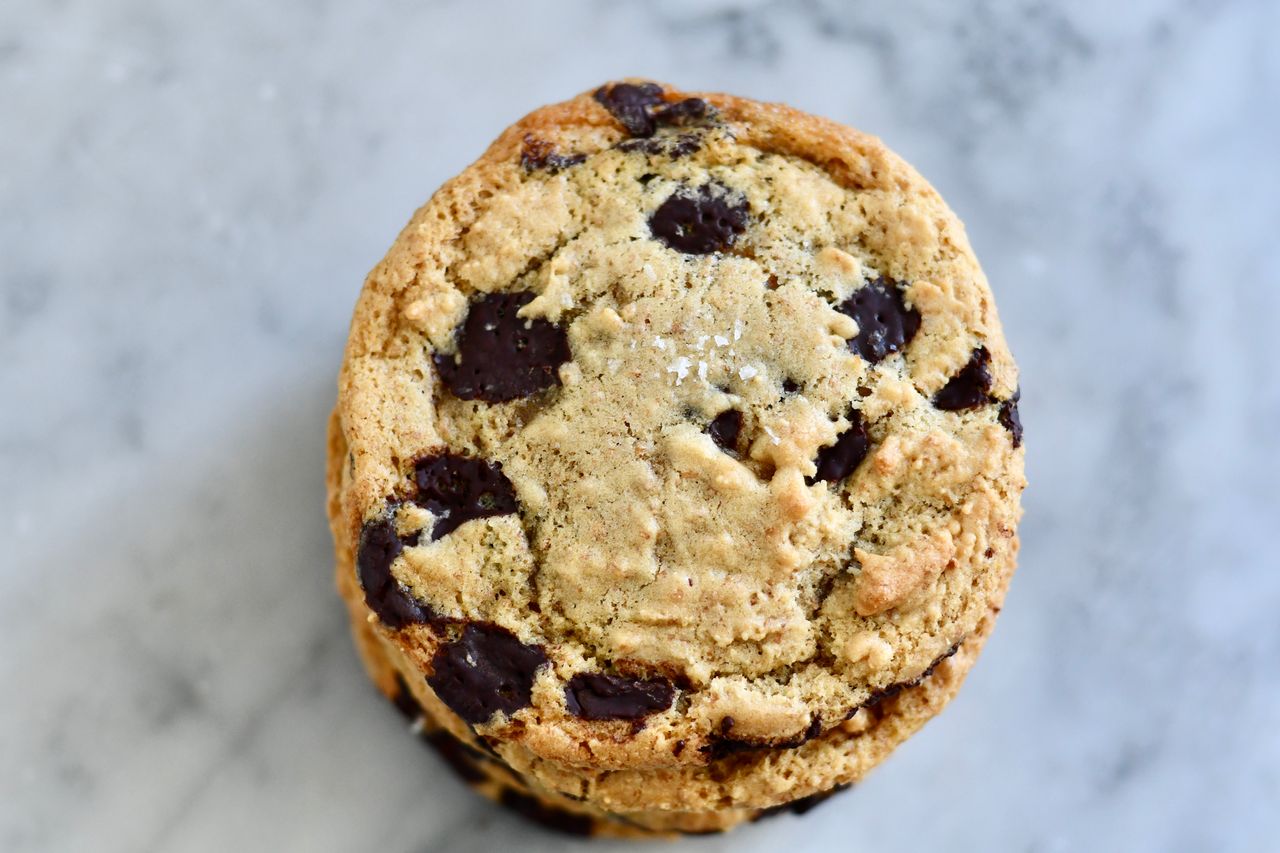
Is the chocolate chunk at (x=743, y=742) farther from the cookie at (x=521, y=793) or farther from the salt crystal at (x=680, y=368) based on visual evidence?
the salt crystal at (x=680, y=368)

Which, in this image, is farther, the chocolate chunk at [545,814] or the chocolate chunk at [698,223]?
the chocolate chunk at [545,814]

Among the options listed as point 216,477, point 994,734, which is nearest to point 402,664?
point 216,477

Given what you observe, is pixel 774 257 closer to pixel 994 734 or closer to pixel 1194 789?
pixel 994 734

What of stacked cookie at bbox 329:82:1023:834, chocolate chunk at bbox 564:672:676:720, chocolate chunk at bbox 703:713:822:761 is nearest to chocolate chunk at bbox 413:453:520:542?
stacked cookie at bbox 329:82:1023:834

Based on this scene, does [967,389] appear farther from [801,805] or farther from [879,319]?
[801,805]

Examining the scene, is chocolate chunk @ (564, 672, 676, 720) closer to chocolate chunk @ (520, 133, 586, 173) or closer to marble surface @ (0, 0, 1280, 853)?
marble surface @ (0, 0, 1280, 853)

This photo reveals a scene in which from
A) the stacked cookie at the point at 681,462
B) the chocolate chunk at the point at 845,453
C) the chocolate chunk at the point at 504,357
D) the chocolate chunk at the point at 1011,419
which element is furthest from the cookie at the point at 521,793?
the chocolate chunk at the point at 1011,419
